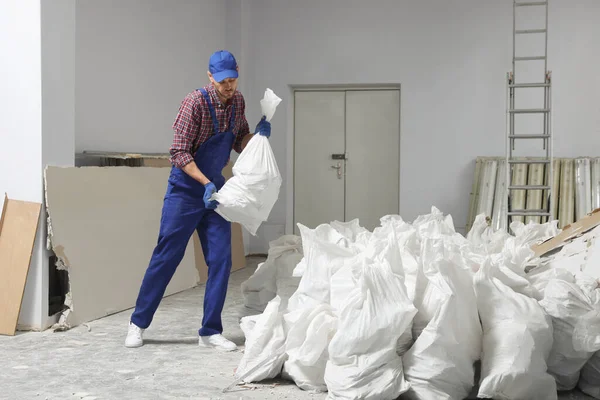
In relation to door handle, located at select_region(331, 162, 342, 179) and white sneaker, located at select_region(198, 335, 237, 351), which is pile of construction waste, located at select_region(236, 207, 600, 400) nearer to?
white sneaker, located at select_region(198, 335, 237, 351)

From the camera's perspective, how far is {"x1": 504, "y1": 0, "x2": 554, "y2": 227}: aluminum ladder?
22.2ft

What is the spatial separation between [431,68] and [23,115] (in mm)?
4877

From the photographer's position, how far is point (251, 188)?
11.6 ft

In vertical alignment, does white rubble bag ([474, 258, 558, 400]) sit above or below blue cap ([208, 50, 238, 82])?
below

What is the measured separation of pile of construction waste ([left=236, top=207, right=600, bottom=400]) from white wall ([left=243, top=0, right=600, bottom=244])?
4.41m

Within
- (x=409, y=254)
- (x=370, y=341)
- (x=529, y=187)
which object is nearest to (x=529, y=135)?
(x=529, y=187)

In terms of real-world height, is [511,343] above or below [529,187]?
below

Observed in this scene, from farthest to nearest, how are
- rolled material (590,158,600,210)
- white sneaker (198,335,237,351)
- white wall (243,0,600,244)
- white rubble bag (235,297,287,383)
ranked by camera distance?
white wall (243,0,600,244) < rolled material (590,158,600,210) < white sneaker (198,335,237,351) < white rubble bag (235,297,287,383)

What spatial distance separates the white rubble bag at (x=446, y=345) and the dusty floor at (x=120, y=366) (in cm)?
45

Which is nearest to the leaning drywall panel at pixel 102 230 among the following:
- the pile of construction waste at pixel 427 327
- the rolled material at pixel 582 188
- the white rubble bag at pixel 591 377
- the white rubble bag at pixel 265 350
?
the pile of construction waste at pixel 427 327

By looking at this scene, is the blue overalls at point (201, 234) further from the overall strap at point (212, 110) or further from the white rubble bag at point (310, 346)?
the white rubble bag at point (310, 346)

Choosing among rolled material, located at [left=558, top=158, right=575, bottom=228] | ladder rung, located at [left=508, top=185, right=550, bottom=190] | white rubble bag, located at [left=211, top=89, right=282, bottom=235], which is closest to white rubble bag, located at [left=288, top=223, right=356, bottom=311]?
white rubble bag, located at [left=211, top=89, right=282, bottom=235]

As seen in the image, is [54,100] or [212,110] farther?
[54,100]

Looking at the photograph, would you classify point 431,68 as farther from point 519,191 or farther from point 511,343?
point 511,343
